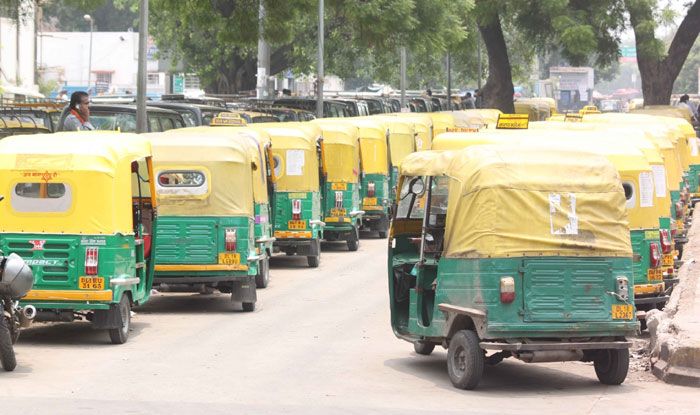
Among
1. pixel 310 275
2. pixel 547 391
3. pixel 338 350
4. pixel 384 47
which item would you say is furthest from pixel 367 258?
pixel 384 47

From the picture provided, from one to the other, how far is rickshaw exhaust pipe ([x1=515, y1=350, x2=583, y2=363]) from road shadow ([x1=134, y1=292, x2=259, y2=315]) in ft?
21.2

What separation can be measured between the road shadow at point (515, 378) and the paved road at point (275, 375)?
1cm

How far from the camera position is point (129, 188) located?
15.0m

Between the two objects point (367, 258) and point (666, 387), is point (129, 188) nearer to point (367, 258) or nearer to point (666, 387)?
point (666, 387)

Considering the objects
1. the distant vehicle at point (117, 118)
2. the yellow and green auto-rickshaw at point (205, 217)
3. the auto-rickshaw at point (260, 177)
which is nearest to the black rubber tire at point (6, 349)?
the yellow and green auto-rickshaw at point (205, 217)

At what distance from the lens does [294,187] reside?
2306 cm

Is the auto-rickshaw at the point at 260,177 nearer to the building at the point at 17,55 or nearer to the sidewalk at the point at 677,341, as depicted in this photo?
the sidewalk at the point at 677,341

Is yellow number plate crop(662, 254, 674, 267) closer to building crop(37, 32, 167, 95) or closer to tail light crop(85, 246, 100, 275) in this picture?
tail light crop(85, 246, 100, 275)

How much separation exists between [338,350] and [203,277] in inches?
129

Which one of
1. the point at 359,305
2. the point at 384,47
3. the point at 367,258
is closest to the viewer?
the point at 359,305

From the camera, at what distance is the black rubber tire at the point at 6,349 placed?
1239 centimetres

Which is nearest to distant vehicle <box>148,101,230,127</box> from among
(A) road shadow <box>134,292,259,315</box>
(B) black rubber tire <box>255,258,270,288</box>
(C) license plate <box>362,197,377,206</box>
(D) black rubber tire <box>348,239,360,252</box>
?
(C) license plate <box>362,197,377,206</box>

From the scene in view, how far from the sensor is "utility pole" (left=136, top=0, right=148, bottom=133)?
23.9m

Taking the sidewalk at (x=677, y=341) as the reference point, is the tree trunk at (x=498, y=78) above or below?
above
